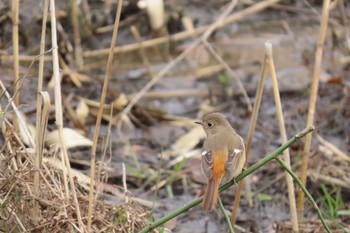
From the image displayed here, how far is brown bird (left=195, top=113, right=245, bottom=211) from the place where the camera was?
4.47m

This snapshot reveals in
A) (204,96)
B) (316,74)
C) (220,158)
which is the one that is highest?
(316,74)

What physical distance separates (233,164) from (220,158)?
0.15 m

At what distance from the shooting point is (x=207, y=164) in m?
4.74

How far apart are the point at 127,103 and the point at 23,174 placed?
308cm

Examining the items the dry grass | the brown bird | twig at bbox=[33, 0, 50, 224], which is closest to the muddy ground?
the brown bird

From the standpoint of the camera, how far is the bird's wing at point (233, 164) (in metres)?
4.60

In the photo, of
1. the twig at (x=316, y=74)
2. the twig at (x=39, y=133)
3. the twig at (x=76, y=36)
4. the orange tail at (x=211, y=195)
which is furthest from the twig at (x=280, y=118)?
the twig at (x=76, y=36)

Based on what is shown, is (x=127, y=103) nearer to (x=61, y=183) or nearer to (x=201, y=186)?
(x=201, y=186)

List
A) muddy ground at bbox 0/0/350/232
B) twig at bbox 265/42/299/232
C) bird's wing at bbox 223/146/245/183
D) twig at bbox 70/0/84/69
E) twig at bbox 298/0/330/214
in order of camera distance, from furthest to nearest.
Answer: twig at bbox 70/0/84/69, muddy ground at bbox 0/0/350/232, twig at bbox 298/0/330/214, twig at bbox 265/42/299/232, bird's wing at bbox 223/146/245/183

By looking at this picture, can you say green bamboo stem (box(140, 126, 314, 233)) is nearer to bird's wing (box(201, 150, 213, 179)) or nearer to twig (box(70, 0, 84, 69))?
bird's wing (box(201, 150, 213, 179))

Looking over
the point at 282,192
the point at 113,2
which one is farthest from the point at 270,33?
the point at 282,192

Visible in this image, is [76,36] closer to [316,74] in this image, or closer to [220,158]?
[316,74]

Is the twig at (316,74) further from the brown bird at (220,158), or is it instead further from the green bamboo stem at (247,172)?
the green bamboo stem at (247,172)

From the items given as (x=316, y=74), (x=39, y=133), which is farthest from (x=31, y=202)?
(x=316, y=74)
